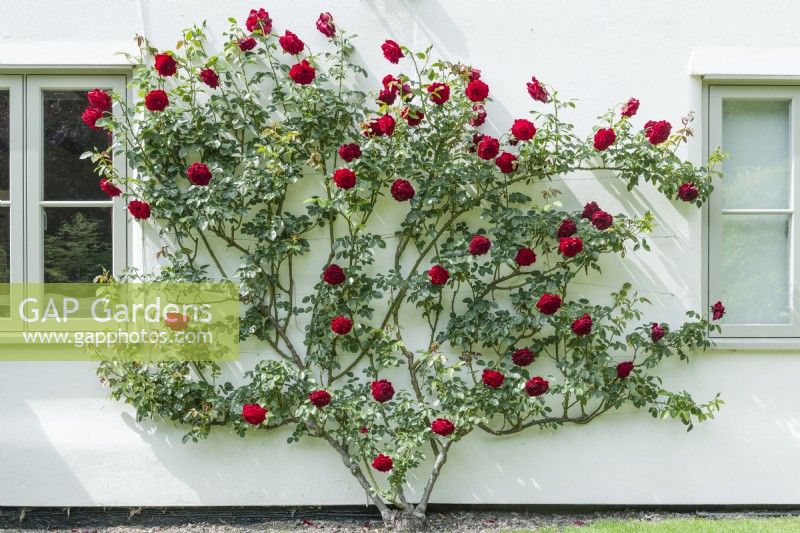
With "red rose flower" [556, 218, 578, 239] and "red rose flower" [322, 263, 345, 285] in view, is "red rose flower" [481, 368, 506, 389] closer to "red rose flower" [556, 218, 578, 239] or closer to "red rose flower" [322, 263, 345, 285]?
"red rose flower" [556, 218, 578, 239]

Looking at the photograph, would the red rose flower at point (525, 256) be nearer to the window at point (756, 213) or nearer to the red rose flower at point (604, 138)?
the red rose flower at point (604, 138)

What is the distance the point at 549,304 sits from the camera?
3.89 meters

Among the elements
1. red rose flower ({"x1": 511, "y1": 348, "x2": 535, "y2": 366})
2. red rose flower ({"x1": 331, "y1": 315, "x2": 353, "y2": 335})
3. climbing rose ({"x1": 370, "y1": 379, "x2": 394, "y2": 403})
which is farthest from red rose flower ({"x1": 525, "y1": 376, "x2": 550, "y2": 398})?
red rose flower ({"x1": 331, "y1": 315, "x2": 353, "y2": 335})

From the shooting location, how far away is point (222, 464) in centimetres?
421

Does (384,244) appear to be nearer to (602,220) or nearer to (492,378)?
(492,378)

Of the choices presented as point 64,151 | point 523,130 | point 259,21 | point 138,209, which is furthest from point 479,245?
point 64,151

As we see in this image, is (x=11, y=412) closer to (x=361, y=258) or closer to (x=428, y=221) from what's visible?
(x=361, y=258)

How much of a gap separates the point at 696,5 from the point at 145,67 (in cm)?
304

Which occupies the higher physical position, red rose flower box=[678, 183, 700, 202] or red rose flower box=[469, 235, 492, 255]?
red rose flower box=[678, 183, 700, 202]

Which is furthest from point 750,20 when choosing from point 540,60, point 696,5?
point 540,60

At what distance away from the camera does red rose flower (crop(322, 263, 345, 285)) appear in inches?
156

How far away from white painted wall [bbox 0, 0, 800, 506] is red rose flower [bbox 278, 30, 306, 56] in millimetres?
222

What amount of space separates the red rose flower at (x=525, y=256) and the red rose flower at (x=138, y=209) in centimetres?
197

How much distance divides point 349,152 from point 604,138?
4.36 feet
